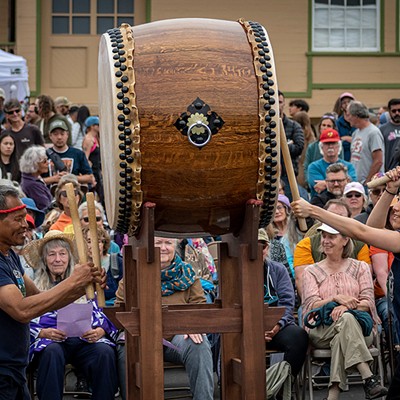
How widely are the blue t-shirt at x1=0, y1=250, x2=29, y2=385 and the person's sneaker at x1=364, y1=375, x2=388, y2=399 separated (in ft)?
8.41

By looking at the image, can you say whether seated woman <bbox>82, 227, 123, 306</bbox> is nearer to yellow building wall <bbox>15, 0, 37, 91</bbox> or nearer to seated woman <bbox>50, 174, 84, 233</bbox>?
seated woman <bbox>50, 174, 84, 233</bbox>

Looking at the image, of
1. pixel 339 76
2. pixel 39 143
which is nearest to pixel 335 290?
pixel 39 143

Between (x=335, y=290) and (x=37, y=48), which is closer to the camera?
(x=335, y=290)

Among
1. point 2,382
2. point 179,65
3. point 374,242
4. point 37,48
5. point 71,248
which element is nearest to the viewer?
point 179,65

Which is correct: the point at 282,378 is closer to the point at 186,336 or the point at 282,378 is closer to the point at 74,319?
the point at 186,336

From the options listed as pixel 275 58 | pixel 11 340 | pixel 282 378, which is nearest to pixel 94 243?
pixel 11 340

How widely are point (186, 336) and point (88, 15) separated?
1320cm

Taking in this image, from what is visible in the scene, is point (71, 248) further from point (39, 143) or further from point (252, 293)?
point (39, 143)

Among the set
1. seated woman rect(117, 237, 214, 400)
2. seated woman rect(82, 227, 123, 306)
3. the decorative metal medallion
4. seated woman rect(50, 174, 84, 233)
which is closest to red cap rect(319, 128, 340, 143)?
seated woman rect(50, 174, 84, 233)

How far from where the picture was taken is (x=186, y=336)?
787 centimetres

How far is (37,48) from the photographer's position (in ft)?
65.0

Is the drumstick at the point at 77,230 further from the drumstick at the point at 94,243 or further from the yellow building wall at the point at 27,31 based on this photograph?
the yellow building wall at the point at 27,31

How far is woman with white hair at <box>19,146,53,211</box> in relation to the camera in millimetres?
11289

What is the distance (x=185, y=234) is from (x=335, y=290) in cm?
233
